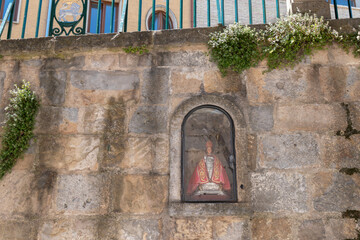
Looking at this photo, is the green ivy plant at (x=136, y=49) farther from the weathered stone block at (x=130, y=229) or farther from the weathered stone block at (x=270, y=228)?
the weathered stone block at (x=270, y=228)

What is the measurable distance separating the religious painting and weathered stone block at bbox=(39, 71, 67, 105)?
1.37 metres

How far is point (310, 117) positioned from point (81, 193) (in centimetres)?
239

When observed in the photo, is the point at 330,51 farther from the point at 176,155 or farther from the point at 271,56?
the point at 176,155

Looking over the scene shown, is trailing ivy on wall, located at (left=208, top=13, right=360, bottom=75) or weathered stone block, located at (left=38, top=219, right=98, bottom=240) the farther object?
trailing ivy on wall, located at (left=208, top=13, right=360, bottom=75)

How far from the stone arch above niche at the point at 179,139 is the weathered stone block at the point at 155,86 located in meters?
0.23

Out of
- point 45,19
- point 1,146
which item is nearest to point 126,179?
point 1,146

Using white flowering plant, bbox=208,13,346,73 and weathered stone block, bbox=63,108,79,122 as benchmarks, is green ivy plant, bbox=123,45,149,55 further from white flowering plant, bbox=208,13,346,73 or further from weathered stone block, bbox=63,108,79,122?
weathered stone block, bbox=63,108,79,122

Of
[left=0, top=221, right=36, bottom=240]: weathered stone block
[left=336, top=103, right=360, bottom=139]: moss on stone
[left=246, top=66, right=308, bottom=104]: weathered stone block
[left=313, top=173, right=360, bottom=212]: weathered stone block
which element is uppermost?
[left=246, top=66, right=308, bottom=104]: weathered stone block

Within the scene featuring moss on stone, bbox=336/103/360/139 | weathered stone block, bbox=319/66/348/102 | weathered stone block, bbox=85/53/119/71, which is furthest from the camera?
weathered stone block, bbox=85/53/119/71

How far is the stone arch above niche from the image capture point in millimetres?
3129

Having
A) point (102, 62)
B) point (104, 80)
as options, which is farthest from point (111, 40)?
point (104, 80)

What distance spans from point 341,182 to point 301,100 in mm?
874

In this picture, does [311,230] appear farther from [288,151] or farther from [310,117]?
[310,117]

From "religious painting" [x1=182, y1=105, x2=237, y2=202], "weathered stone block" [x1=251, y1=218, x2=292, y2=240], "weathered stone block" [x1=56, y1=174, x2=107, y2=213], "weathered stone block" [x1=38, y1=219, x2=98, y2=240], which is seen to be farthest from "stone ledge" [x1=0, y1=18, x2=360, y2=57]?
"weathered stone block" [x1=251, y1=218, x2=292, y2=240]
